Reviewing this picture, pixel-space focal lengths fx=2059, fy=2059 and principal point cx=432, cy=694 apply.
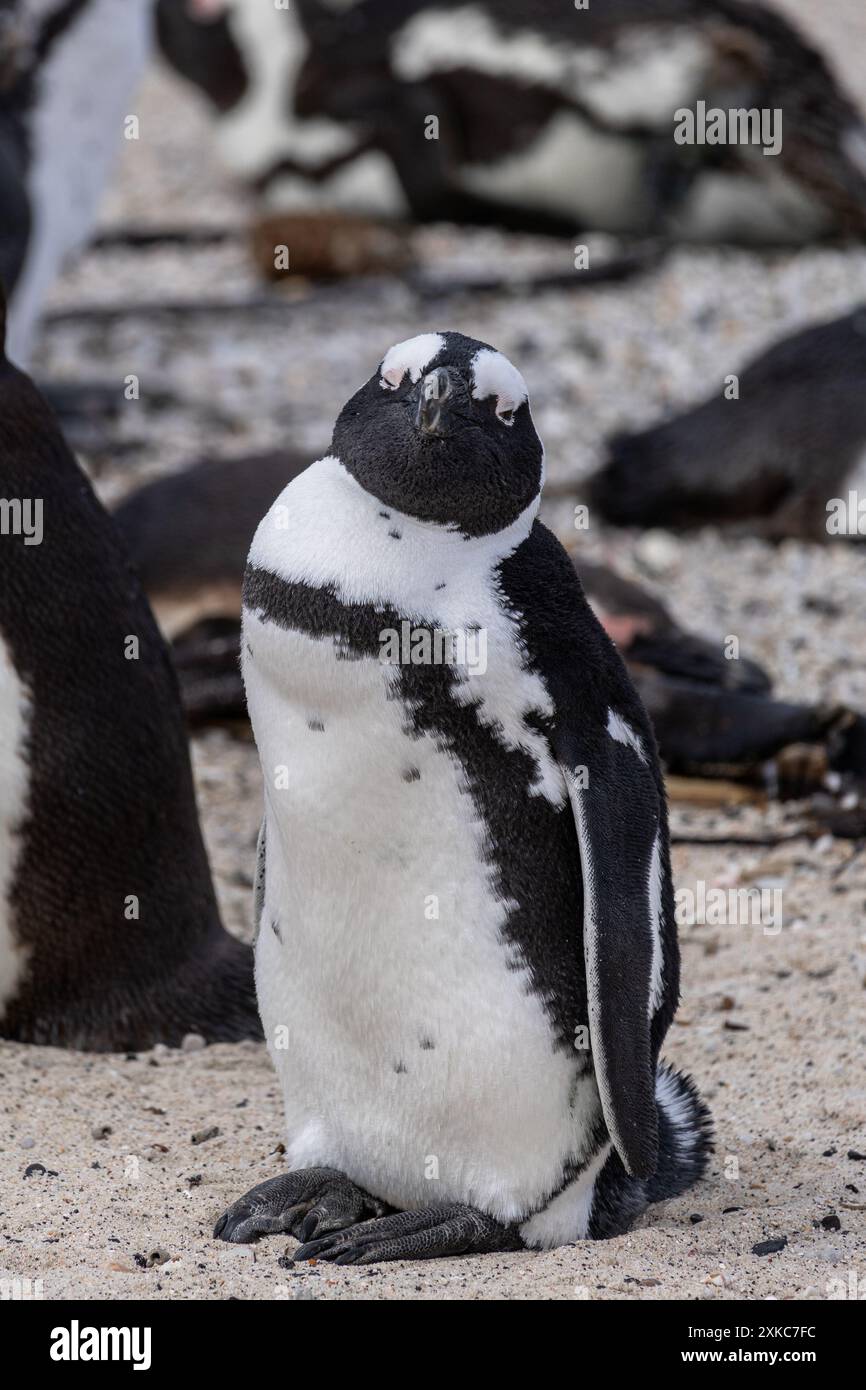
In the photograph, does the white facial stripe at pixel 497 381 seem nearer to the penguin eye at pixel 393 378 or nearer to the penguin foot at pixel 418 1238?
the penguin eye at pixel 393 378

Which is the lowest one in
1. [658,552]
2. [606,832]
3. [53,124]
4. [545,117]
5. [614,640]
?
[658,552]

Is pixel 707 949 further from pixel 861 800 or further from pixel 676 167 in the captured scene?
pixel 676 167

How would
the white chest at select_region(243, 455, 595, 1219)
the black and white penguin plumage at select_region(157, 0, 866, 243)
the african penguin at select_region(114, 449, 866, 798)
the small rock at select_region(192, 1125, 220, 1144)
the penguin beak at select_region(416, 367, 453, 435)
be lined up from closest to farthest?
the penguin beak at select_region(416, 367, 453, 435) < the white chest at select_region(243, 455, 595, 1219) < the small rock at select_region(192, 1125, 220, 1144) < the african penguin at select_region(114, 449, 866, 798) < the black and white penguin plumage at select_region(157, 0, 866, 243)

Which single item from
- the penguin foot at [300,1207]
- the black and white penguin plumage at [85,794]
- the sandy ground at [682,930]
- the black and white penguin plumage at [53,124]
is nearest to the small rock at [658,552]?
the sandy ground at [682,930]

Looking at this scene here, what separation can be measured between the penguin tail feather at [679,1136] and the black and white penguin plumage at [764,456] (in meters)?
3.84

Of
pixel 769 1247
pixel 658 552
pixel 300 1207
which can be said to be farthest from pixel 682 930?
pixel 658 552

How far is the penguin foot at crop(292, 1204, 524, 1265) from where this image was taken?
8.58 feet

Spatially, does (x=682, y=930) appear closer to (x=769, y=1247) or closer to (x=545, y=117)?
(x=769, y=1247)

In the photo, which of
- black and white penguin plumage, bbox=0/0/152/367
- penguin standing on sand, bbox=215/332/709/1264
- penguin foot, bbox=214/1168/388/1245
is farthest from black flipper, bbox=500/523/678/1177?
black and white penguin plumage, bbox=0/0/152/367

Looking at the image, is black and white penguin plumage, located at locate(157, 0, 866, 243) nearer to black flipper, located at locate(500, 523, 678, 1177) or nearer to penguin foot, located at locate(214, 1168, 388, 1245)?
black flipper, located at locate(500, 523, 678, 1177)

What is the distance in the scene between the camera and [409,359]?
2.56 meters

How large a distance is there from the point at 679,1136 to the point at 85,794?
3.56 feet

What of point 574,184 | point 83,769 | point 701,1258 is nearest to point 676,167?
point 574,184

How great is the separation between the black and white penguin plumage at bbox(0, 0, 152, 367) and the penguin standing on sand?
403 centimetres
